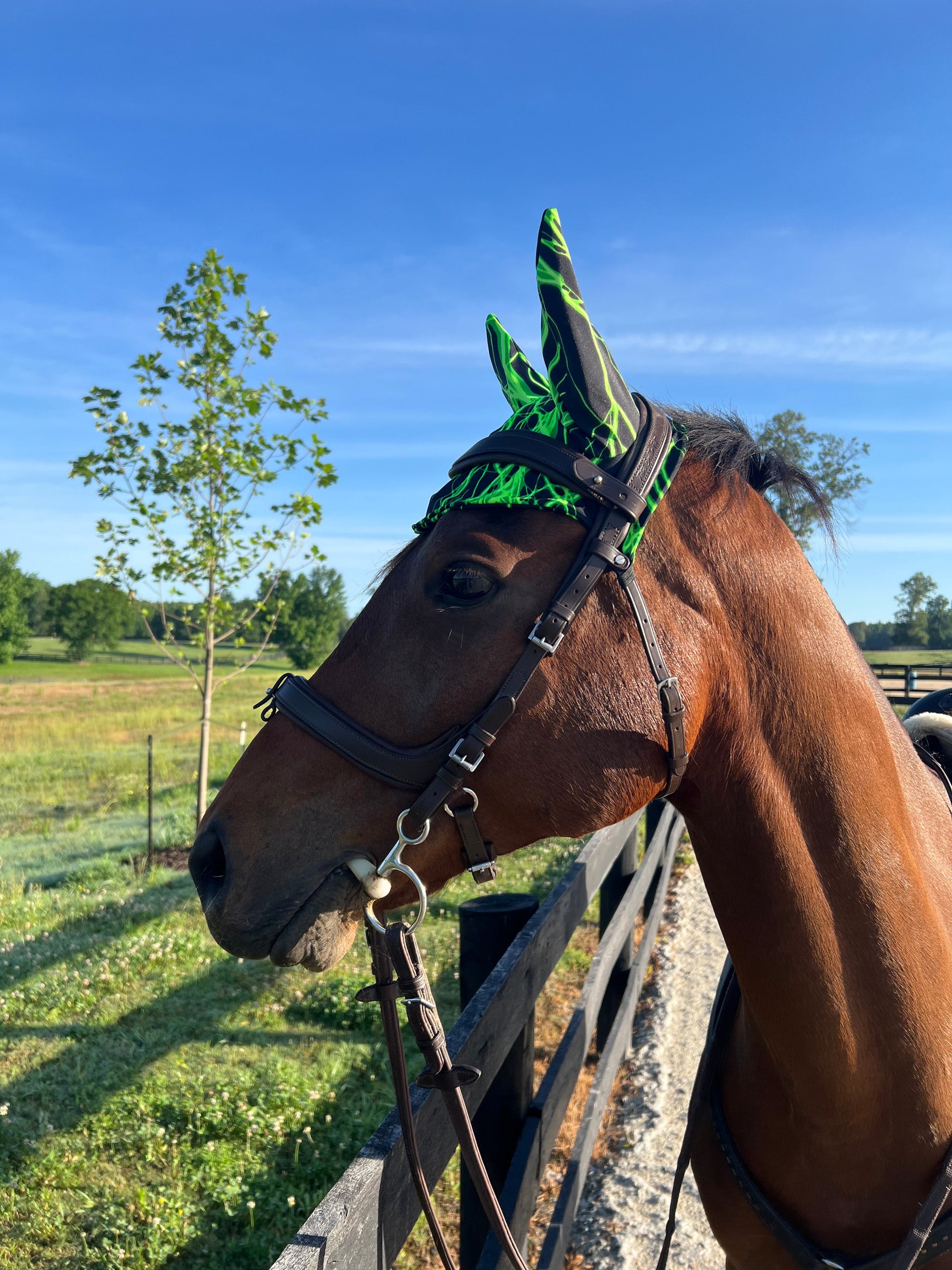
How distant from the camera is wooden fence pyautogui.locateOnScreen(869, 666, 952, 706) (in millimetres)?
21281

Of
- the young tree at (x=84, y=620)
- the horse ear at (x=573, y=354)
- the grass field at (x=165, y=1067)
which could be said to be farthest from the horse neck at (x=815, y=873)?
the young tree at (x=84, y=620)

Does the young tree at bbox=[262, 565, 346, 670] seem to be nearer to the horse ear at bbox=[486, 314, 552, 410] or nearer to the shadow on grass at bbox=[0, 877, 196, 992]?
the shadow on grass at bbox=[0, 877, 196, 992]

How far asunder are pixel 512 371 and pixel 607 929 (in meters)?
3.58

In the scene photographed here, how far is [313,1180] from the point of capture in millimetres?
3688

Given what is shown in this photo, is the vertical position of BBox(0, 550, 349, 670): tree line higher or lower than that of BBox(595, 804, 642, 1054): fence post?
higher

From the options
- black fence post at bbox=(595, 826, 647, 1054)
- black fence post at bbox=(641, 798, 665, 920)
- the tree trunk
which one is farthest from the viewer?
the tree trunk

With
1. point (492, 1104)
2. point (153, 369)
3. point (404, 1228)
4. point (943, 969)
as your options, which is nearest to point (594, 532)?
point (943, 969)

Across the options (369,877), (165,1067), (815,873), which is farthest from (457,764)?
(165,1067)

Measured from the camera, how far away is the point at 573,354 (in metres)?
1.72

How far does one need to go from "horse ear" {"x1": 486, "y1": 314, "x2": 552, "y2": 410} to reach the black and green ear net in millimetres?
100

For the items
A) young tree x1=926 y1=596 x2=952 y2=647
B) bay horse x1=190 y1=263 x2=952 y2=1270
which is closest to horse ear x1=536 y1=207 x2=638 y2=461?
bay horse x1=190 y1=263 x2=952 y2=1270

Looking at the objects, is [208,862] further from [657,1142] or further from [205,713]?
[205,713]

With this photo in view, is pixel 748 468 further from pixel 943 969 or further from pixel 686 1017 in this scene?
pixel 686 1017

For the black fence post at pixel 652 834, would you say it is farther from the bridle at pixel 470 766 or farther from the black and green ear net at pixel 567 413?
the black and green ear net at pixel 567 413
